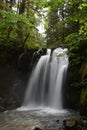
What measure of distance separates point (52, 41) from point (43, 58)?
10206mm

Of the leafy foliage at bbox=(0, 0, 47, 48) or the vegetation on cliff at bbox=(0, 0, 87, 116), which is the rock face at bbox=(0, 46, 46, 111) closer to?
the vegetation on cliff at bbox=(0, 0, 87, 116)

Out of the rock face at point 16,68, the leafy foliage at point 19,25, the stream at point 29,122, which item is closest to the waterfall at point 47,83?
the rock face at point 16,68

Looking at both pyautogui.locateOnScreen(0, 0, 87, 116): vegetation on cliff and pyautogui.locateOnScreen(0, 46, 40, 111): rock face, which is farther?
pyautogui.locateOnScreen(0, 46, 40, 111): rock face

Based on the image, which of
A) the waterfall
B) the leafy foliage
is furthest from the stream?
the leafy foliage

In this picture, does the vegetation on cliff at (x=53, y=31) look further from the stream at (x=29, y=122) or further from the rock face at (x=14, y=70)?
the stream at (x=29, y=122)

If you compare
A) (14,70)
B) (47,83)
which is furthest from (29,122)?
(14,70)

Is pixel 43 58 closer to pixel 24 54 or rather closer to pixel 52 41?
pixel 24 54

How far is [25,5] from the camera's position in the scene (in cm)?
1844

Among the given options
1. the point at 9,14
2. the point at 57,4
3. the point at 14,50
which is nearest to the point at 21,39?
the point at 14,50

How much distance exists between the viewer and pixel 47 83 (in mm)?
13766

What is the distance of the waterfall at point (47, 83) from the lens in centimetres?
1312

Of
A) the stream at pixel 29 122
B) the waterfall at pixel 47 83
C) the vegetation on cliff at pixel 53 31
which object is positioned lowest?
the stream at pixel 29 122

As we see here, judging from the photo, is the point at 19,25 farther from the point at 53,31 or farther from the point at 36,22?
the point at 53,31

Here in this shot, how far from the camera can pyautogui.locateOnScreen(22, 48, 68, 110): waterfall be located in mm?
13117
